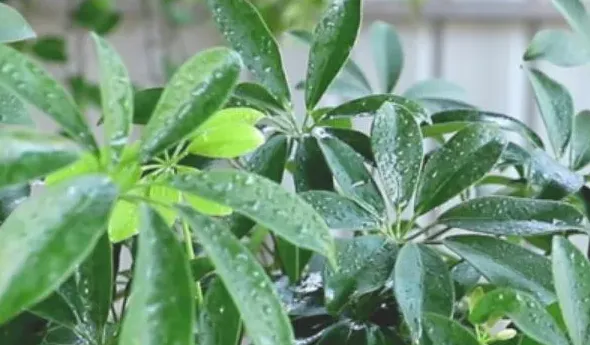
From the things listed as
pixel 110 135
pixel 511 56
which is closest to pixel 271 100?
pixel 110 135

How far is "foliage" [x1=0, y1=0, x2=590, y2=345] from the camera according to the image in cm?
29

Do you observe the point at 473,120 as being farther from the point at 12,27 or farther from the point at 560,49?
the point at 12,27

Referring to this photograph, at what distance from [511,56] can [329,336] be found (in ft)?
4.20

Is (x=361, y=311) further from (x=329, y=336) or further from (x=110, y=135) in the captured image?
(x=110, y=135)

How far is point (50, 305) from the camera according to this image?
391mm

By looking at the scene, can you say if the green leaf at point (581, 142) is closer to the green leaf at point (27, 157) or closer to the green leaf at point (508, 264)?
the green leaf at point (508, 264)

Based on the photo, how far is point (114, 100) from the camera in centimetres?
32

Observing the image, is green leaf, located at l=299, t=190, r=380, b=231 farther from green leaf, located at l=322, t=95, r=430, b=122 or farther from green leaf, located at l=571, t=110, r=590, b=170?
green leaf, located at l=571, t=110, r=590, b=170

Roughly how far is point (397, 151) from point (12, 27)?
0.20 m

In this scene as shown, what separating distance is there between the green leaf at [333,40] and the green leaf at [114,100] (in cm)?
16

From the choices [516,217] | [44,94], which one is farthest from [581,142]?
[44,94]

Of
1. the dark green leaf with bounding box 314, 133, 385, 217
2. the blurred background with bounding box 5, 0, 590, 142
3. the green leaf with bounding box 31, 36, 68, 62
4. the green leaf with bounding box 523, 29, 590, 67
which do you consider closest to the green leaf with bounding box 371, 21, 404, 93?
the green leaf with bounding box 523, 29, 590, 67

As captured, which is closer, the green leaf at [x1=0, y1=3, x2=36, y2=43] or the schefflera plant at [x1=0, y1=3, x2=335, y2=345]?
the schefflera plant at [x1=0, y1=3, x2=335, y2=345]

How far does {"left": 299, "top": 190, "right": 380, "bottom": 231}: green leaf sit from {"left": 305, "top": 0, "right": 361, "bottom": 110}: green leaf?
0.07 meters
